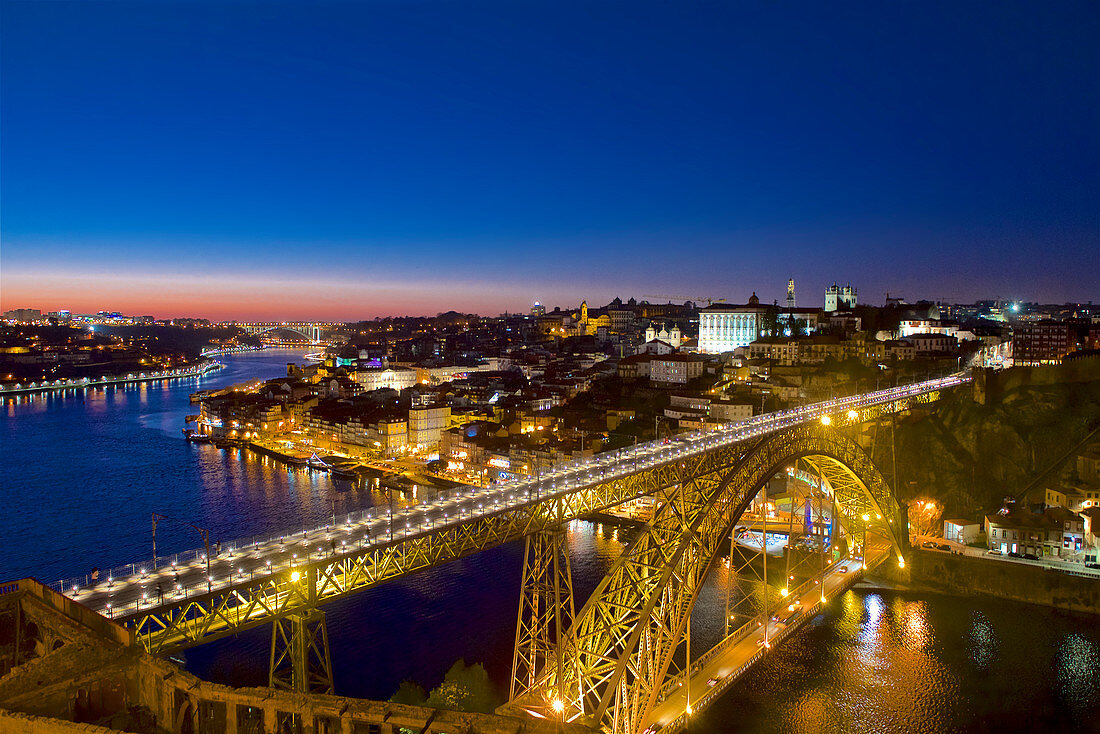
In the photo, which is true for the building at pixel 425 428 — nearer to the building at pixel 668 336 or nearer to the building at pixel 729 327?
the building at pixel 729 327

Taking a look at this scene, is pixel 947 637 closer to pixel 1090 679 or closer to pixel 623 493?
pixel 1090 679

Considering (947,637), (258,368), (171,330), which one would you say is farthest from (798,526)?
(171,330)

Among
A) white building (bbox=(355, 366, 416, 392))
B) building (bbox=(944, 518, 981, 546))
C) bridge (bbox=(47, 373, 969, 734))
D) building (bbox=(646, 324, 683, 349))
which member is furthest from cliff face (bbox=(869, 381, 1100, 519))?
white building (bbox=(355, 366, 416, 392))

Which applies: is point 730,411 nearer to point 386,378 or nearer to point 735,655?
point 735,655

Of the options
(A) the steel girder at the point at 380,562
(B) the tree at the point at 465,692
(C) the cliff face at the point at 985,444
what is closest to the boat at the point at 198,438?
(B) the tree at the point at 465,692

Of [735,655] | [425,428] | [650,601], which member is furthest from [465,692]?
[425,428]

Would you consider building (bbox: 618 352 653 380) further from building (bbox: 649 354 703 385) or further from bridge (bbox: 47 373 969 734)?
bridge (bbox: 47 373 969 734)
